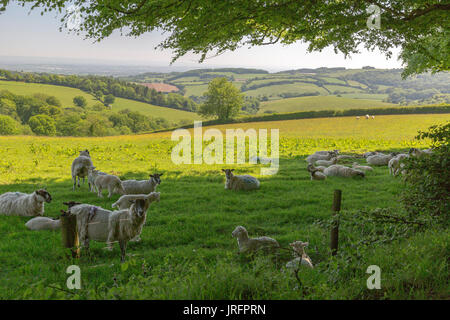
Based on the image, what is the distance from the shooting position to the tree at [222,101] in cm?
7562

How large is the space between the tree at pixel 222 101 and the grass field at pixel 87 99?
16.4 metres

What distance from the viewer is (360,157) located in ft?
75.8

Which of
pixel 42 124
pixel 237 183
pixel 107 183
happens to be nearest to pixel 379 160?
pixel 237 183

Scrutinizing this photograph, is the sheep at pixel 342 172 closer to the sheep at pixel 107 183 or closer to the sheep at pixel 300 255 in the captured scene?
the sheep at pixel 300 255

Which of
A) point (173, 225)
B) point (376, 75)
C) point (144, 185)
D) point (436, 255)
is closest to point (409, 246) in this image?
point (436, 255)

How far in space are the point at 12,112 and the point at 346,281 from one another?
100 m

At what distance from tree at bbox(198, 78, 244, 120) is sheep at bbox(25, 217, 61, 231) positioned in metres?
67.4

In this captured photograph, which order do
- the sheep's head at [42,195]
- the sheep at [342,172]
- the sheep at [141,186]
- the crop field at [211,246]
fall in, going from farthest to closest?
the sheep at [342,172] → the sheep at [141,186] → the sheep's head at [42,195] → the crop field at [211,246]

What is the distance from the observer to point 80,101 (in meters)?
99.9

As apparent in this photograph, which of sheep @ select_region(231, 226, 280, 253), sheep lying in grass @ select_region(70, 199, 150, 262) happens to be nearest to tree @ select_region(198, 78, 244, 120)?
sheep lying in grass @ select_region(70, 199, 150, 262)

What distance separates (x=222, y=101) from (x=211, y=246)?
6989 cm

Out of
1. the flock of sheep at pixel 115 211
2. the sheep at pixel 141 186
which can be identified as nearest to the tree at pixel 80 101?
the flock of sheep at pixel 115 211

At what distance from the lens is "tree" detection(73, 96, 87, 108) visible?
9825cm

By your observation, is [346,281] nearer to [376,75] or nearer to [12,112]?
[12,112]
